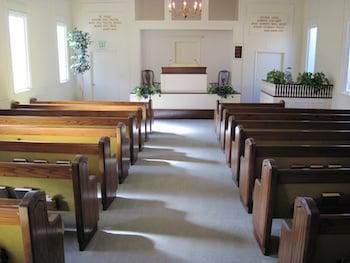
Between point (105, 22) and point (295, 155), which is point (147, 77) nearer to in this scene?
point (105, 22)

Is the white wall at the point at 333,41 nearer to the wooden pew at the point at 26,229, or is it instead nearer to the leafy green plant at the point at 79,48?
the leafy green plant at the point at 79,48

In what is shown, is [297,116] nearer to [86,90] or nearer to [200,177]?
[200,177]

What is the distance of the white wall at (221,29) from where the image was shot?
10195mm

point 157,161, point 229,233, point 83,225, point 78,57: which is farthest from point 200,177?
point 78,57

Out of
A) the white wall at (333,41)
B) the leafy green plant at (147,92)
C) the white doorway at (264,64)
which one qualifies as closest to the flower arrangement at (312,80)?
the white wall at (333,41)

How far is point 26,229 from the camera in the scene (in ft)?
5.88

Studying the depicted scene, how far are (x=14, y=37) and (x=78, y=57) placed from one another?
2916 mm

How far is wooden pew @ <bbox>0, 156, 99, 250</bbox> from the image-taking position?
8.36 feet

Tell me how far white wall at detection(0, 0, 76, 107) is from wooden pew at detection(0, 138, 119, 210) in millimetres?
3057

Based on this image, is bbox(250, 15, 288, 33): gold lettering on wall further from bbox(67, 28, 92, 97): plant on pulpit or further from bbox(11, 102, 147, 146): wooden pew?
bbox(11, 102, 147, 146): wooden pew

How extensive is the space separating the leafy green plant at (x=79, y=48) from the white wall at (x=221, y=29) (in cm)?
94

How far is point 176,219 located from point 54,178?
121 centimetres

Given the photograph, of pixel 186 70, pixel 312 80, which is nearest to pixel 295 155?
pixel 312 80

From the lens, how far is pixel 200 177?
4.45 m
